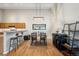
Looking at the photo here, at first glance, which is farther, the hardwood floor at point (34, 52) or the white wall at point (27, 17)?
the white wall at point (27, 17)

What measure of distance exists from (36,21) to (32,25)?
0.22 m

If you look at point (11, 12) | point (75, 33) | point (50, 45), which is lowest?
point (50, 45)

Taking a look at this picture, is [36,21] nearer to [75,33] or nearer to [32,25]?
[32,25]

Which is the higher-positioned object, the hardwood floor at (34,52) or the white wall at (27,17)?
the white wall at (27,17)

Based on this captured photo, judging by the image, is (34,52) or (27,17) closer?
(34,52)

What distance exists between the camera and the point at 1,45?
450 cm

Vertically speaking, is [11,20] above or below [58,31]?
above

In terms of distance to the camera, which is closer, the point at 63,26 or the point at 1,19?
the point at 1,19

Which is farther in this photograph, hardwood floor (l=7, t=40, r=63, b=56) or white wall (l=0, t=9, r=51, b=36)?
white wall (l=0, t=9, r=51, b=36)

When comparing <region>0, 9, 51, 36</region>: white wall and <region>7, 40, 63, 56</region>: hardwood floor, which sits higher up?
<region>0, 9, 51, 36</region>: white wall

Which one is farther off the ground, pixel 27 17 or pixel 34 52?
pixel 27 17

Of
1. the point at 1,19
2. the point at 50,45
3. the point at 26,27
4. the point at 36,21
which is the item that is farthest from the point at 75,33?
the point at 1,19

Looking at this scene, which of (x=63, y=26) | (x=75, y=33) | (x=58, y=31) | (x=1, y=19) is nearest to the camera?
(x=1, y=19)

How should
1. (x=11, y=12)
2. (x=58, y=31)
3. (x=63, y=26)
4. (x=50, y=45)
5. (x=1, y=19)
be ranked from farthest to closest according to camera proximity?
(x=50, y=45) < (x=58, y=31) < (x=63, y=26) < (x=11, y=12) < (x=1, y=19)
